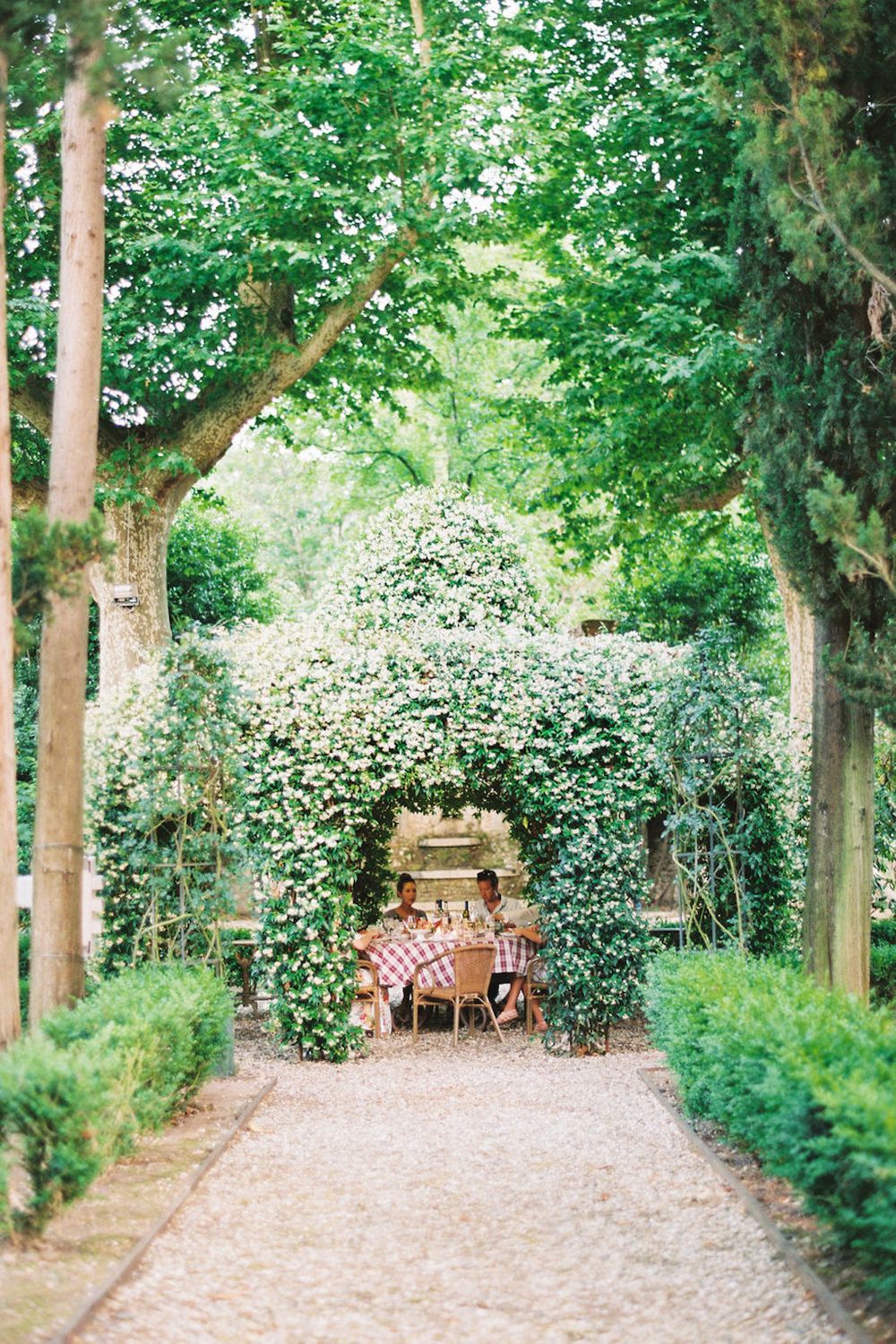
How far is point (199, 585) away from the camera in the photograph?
2212 centimetres

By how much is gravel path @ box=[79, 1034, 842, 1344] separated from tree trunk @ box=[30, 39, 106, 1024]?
1.60 meters

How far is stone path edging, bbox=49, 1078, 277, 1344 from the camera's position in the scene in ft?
14.1

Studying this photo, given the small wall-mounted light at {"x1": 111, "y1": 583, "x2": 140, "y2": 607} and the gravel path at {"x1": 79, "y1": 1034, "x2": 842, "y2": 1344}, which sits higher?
the small wall-mounted light at {"x1": 111, "y1": 583, "x2": 140, "y2": 607}

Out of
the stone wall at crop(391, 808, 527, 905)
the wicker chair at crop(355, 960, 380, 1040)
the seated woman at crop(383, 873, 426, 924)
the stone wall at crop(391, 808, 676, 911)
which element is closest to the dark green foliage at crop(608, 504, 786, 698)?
the stone wall at crop(391, 808, 676, 911)

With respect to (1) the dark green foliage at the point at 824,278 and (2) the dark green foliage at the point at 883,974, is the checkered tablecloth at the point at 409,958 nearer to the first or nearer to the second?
(2) the dark green foliage at the point at 883,974

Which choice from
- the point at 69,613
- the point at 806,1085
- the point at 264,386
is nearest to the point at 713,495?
the point at 264,386

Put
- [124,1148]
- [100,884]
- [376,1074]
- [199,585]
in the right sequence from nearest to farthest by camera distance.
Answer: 1. [124,1148]
2. [376,1074]
3. [100,884]
4. [199,585]

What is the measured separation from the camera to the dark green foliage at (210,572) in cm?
2192

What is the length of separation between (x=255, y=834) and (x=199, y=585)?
38.8 feet

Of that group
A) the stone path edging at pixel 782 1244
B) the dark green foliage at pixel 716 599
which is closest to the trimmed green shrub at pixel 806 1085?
the stone path edging at pixel 782 1244

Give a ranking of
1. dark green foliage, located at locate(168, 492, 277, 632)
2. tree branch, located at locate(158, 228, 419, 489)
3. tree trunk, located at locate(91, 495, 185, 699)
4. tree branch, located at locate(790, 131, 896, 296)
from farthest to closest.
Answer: dark green foliage, located at locate(168, 492, 277, 632), tree branch, located at locate(158, 228, 419, 489), tree trunk, located at locate(91, 495, 185, 699), tree branch, located at locate(790, 131, 896, 296)

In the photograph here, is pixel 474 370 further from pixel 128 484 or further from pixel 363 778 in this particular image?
pixel 363 778

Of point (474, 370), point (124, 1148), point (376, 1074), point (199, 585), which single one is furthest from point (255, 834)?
point (474, 370)

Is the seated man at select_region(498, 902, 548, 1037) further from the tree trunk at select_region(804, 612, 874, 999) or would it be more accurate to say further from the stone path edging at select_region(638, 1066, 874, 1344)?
the stone path edging at select_region(638, 1066, 874, 1344)
